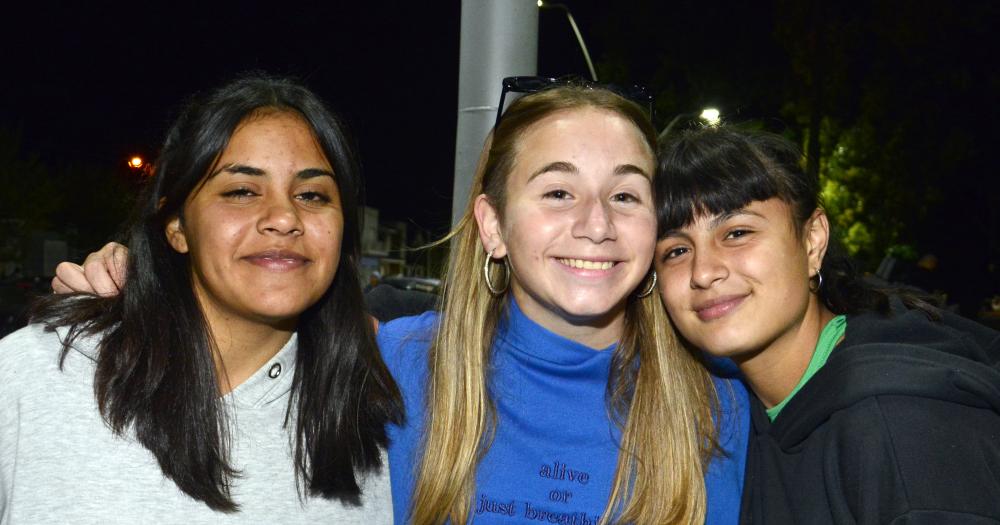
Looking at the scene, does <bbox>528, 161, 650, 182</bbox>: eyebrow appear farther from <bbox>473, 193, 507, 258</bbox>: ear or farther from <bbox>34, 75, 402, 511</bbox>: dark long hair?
<bbox>34, 75, 402, 511</bbox>: dark long hair

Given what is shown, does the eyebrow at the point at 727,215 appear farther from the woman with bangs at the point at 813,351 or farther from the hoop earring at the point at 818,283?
the hoop earring at the point at 818,283

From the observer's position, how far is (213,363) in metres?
2.71

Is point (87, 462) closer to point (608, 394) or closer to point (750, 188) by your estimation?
point (608, 394)

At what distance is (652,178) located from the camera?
3156mm

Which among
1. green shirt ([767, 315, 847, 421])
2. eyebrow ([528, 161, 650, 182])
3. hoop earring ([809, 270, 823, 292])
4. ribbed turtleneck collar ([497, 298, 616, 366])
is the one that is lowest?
ribbed turtleneck collar ([497, 298, 616, 366])

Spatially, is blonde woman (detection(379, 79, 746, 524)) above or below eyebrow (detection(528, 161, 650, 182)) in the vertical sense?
below

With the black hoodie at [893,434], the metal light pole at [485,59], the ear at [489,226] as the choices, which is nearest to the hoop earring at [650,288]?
the ear at [489,226]

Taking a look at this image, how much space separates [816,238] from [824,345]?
37cm

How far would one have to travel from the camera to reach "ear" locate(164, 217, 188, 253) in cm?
278

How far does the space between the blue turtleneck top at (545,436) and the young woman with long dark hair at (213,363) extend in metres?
0.24

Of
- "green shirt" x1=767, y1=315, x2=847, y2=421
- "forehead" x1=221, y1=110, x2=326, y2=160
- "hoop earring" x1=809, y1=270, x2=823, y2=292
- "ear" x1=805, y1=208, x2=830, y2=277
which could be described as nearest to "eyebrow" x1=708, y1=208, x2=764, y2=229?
"ear" x1=805, y1=208, x2=830, y2=277

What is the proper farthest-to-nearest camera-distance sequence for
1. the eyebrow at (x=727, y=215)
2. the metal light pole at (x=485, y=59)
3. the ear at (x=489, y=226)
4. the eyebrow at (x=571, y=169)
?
the metal light pole at (x=485, y=59) < the ear at (x=489, y=226) < the eyebrow at (x=571, y=169) < the eyebrow at (x=727, y=215)

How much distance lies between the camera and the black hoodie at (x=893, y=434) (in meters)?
2.16

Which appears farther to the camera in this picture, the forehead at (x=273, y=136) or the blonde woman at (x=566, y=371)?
the blonde woman at (x=566, y=371)
